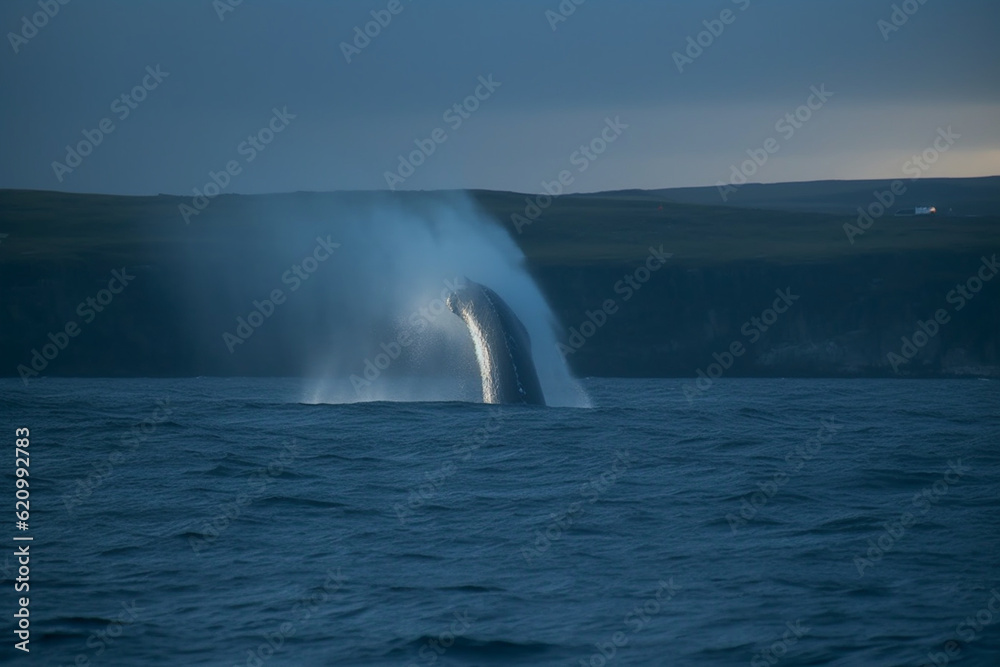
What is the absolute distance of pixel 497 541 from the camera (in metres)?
16.8

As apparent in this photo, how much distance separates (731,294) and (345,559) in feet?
209

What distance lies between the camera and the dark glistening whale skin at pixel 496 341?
2433 cm

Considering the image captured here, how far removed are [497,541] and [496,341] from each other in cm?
794

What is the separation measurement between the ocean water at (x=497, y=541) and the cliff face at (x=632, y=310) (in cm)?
3929

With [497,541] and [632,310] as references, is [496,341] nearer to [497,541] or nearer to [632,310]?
[497,541]

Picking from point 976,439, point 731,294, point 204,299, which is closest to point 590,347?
point 731,294

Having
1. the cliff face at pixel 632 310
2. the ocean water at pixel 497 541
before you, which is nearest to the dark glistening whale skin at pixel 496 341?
the ocean water at pixel 497 541

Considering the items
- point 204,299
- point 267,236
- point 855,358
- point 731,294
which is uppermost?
point 267,236

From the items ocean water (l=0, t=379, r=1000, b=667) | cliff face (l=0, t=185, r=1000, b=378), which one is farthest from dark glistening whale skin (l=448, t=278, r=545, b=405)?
cliff face (l=0, t=185, r=1000, b=378)

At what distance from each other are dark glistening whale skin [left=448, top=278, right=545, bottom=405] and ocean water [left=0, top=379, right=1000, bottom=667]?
601mm

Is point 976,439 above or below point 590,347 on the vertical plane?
below

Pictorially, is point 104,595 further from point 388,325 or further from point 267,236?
point 267,236

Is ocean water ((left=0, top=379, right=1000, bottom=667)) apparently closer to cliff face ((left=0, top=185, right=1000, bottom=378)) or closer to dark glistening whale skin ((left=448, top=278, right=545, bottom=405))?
dark glistening whale skin ((left=448, top=278, right=545, bottom=405))

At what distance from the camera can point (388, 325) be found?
70.9 metres
